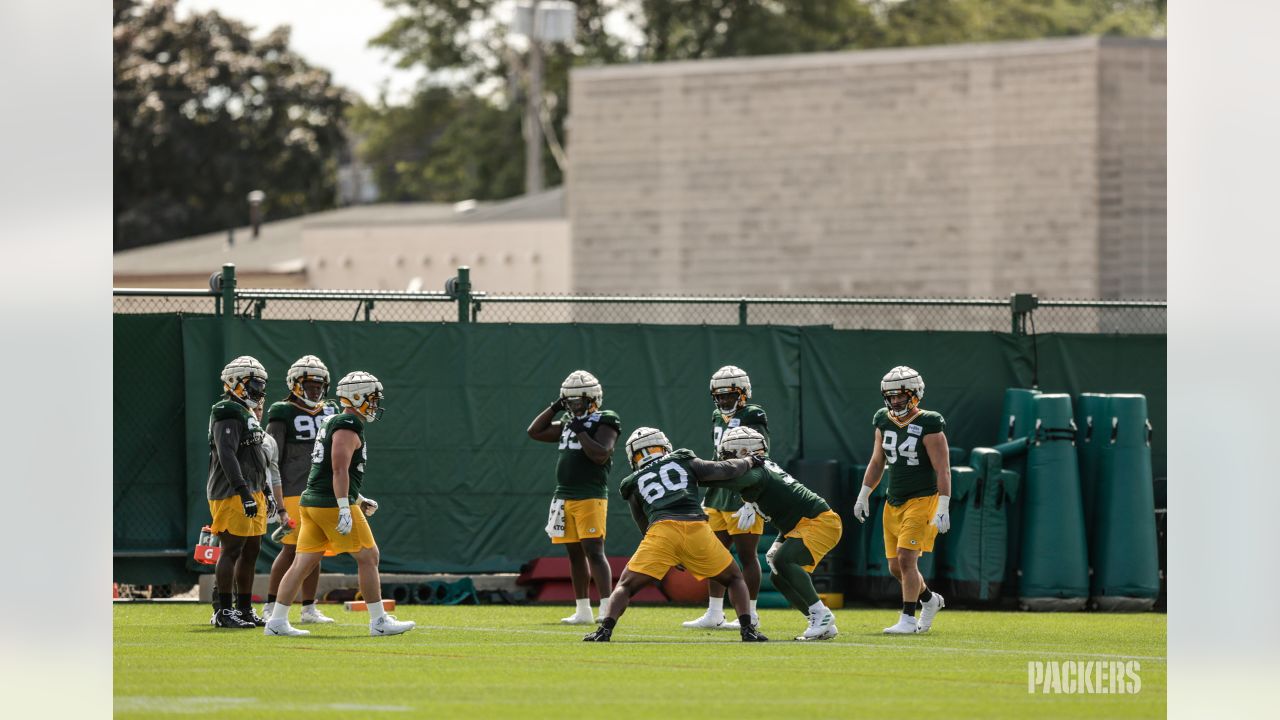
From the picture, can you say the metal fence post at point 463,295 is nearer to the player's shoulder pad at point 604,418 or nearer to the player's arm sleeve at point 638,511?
the player's shoulder pad at point 604,418

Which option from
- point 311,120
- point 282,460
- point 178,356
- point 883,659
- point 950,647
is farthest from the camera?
point 311,120

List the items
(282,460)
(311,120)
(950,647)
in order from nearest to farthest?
(950,647) → (282,460) → (311,120)

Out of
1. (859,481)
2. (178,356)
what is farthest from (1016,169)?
(178,356)

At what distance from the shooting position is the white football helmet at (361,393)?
12000 mm

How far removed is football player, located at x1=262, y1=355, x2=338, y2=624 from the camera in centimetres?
1306

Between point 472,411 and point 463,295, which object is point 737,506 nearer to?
point 472,411

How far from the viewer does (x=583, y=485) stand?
13492mm

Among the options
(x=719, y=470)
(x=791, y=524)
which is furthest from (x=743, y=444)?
(x=791, y=524)

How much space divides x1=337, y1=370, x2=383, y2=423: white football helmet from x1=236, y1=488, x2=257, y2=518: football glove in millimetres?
1025

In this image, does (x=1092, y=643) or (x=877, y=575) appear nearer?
(x=1092, y=643)
